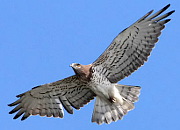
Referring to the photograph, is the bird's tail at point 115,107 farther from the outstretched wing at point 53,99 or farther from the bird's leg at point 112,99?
the outstretched wing at point 53,99

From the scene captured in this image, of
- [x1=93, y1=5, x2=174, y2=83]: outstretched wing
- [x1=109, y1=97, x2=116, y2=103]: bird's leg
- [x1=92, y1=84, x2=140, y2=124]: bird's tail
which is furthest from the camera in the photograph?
[x1=92, y1=84, x2=140, y2=124]: bird's tail

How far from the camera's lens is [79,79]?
537 inches

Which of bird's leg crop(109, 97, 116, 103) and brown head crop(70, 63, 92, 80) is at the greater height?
brown head crop(70, 63, 92, 80)

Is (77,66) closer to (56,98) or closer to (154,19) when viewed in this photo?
(56,98)

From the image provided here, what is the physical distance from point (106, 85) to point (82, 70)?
77 cm

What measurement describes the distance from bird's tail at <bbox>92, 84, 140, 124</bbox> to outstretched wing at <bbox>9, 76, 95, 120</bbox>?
38 centimetres

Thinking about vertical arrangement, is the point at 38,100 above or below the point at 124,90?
above

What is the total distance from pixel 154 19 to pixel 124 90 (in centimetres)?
220

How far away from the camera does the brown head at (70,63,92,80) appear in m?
13.4

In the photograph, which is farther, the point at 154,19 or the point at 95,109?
the point at 95,109

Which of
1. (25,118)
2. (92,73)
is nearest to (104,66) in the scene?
(92,73)

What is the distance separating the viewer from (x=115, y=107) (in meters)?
14.1

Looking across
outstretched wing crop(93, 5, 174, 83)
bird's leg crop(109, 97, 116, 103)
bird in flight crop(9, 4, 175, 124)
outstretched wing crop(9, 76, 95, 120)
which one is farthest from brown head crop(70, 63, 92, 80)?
bird's leg crop(109, 97, 116, 103)

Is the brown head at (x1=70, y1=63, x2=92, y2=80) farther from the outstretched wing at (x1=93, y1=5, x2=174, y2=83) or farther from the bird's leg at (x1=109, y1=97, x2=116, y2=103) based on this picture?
the bird's leg at (x1=109, y1=97, x2=116, y2=103)
